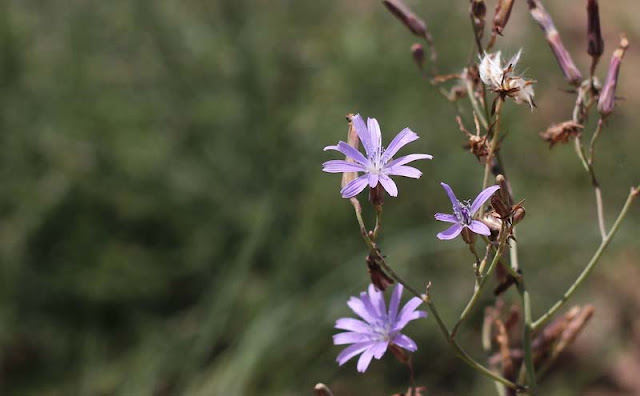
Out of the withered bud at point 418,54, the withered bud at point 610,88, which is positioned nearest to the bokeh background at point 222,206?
the withered bud at point 418,54

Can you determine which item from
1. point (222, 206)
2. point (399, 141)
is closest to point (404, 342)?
point (399, 141)

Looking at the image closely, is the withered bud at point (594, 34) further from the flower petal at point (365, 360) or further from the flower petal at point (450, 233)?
the flower petal at point (365, 360)

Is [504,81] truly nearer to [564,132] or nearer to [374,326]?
[564,132]

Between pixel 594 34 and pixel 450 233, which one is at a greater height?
pixel 594 34

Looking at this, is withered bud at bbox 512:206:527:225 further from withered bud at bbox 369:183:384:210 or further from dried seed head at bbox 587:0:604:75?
dried seed head at bbox 587:0:604:75

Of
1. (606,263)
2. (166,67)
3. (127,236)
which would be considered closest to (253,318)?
(127,236)

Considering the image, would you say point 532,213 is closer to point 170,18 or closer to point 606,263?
point 606,263
